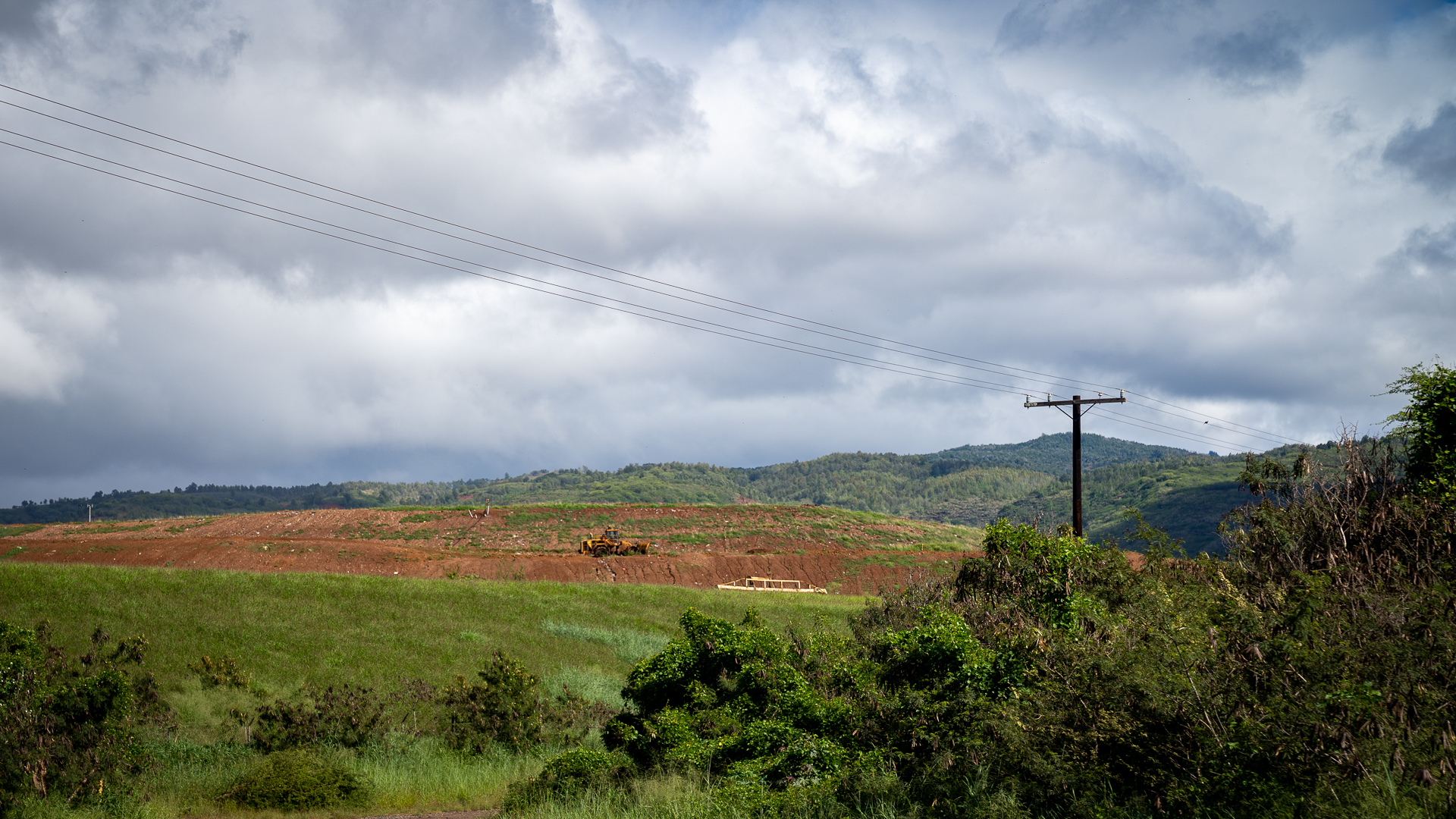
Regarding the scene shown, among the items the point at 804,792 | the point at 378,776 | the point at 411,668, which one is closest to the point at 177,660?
the point at 411,668

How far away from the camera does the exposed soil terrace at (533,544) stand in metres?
46.7

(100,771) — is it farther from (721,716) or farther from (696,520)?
(696,520)

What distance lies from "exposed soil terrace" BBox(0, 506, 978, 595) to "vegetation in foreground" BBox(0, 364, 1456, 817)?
29.9ft

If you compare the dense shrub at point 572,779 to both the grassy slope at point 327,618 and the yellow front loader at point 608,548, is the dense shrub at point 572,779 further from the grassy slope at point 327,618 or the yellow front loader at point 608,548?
the yellow front loader at point 608,548

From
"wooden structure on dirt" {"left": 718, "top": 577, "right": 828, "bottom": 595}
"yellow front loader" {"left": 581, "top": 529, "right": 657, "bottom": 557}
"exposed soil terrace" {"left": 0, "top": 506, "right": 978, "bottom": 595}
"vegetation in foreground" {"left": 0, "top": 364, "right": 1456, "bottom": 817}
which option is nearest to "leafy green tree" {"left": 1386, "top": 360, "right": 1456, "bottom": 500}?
"vegetation in foreground" {"left": 0, "top": 364, "right": 1456, "bottom": 817}

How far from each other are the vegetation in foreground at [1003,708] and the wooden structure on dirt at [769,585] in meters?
28.5

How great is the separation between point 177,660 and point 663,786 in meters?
17.6

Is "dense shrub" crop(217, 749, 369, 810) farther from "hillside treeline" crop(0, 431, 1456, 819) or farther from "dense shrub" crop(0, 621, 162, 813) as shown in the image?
"dense shrub" crop(0, 621, 162, 813)

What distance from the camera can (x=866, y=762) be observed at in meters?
11.8

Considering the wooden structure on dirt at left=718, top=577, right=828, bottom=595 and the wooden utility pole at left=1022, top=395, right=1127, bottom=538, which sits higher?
the wooden utility pole at left=1022, top=395, right=1127, bottom=538

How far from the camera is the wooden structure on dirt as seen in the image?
161 feet

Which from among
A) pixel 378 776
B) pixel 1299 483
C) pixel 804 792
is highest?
pixel 1299 483

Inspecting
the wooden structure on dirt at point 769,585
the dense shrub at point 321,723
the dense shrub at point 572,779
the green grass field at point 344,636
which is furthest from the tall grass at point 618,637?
the dense shrub at point 572,779

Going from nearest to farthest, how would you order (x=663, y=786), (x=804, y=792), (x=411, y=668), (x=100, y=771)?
(x=804, y=792)
(x=663, y=786)
(x=100, y=771)
(x=411, y=668)
